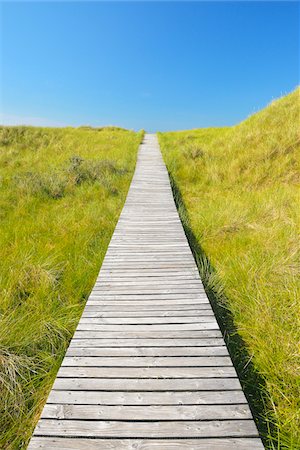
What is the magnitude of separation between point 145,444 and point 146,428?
9 centimetres

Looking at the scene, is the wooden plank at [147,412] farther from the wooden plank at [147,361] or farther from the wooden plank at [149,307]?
the wooden plank at [149,307]

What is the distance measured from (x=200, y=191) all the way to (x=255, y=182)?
5.70 feet

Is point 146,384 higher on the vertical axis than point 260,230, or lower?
lower

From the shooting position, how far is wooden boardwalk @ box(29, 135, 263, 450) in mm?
1596

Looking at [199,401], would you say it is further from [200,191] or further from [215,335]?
[200,191]

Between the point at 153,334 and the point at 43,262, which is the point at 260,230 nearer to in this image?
the point at 153,334

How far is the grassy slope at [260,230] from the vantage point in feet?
7.18

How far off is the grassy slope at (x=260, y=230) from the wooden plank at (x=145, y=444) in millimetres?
349

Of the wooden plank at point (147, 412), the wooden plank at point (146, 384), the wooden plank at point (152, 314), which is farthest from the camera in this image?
the wooden plank at point (152, 314)

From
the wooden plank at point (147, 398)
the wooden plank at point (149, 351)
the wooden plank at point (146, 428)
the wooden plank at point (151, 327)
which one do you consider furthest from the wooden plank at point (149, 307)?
the wooden plank at point (146, 428)

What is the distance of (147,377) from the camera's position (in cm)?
196

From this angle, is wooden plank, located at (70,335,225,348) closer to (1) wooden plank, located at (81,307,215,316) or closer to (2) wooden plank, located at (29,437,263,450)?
(1) wooden plank, located at (81,307,215,316)

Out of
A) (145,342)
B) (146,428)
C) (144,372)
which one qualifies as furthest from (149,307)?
(146,428)

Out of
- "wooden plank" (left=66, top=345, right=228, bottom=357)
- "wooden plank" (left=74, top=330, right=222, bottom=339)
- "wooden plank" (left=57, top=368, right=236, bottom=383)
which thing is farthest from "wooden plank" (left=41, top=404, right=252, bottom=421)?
"wooden plank" (left=74, top=330, right=222, bottom=339)
